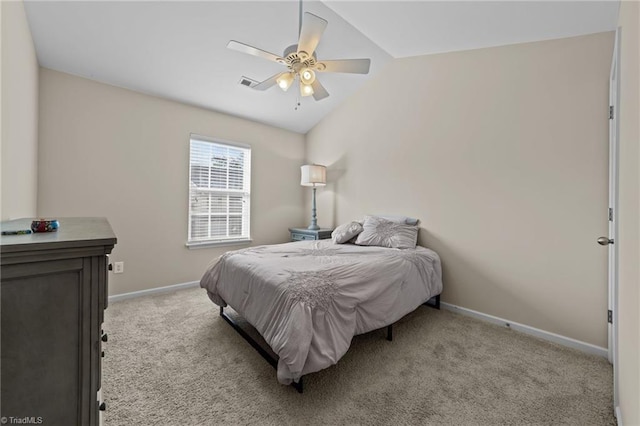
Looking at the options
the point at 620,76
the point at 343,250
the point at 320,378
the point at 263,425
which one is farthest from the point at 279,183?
the point at 620,76

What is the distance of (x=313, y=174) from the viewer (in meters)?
3.94

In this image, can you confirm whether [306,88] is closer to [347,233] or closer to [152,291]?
[347,233]

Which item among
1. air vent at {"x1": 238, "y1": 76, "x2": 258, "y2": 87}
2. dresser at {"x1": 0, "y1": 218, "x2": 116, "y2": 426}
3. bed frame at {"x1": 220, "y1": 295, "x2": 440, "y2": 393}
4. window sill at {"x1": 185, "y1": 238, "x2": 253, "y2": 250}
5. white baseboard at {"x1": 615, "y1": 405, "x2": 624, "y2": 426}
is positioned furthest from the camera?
window sill at {"x1": 185, "y1": 238, "x2": 253, "y2": 250}

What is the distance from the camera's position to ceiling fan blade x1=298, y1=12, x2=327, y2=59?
5.66ft

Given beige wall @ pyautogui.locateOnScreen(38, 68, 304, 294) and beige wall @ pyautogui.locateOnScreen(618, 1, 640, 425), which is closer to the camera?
beige wall @ pyautogui.locateOnScreen(618, 1, 640, 425)

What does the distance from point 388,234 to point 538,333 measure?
1.55m

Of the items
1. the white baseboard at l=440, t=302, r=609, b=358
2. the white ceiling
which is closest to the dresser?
the white ceiling

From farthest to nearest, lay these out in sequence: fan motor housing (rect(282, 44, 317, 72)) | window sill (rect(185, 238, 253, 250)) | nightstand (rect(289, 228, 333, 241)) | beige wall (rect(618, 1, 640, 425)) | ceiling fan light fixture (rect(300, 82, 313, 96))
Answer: nightstand (rect(289, 228, 333, 241)) < window sill (rect(185, 238, 253, 250)) < ceiling fan light fixture (rect(300, 82, 313, 96)) < fan motor housing (rect(282, 44, 317, 72)) < beige wall (rect(618, 1, 640, 425))

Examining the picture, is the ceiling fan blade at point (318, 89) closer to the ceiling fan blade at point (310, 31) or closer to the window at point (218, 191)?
the ceiling fan blade at point (310, 31)

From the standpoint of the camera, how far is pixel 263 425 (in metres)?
1.39

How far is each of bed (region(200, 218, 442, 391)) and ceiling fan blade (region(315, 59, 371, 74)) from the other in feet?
5.10

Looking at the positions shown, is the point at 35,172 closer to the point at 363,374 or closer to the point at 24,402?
the point at 24,402

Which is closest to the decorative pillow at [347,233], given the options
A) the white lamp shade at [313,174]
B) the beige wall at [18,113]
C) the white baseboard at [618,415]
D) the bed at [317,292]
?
the bed at [317,292]

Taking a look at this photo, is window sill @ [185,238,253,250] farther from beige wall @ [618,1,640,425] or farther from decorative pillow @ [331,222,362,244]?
beige wall @ [618,1,640,425]
